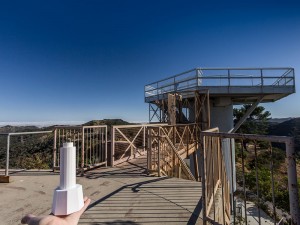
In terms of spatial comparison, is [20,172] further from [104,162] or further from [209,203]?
[209,203]

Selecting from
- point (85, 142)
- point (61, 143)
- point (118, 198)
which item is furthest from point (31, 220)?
point (85, 142)

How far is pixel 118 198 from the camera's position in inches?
182

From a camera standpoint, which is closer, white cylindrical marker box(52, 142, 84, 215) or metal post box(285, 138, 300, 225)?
white cylindrical marker box(52, 142, 84, 215)

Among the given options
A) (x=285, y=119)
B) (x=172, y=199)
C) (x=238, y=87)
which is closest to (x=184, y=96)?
(x=238, y=87)

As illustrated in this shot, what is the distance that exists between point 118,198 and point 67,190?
4.22 m

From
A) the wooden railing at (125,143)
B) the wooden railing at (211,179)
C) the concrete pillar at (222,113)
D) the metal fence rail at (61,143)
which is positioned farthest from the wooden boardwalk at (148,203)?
the concrete pillar at (222,113)

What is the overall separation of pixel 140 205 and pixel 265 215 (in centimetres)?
1170

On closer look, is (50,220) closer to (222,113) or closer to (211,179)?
(211,179)

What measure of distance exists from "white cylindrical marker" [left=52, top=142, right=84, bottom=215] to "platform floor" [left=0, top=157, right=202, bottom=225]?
3.15 meters

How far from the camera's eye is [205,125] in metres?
12.0

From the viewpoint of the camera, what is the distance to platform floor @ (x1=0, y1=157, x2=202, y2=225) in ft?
12.2

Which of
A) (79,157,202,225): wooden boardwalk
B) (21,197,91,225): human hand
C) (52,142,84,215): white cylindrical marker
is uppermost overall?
(52,142,84,215): white cylindrical marker

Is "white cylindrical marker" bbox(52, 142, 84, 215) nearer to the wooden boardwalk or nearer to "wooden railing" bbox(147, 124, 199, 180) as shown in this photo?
the wooden boardwalk

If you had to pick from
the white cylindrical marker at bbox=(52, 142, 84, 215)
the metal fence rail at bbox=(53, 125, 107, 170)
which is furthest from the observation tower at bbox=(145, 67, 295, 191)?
the white cylindrical marker at bbox=(52, 142, 84, 215)
